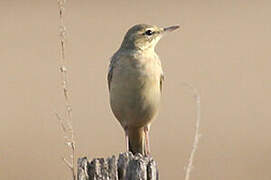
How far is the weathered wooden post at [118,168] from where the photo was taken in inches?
154

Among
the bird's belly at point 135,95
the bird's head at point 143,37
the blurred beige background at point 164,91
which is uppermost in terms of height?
the bird's head at point 143,37

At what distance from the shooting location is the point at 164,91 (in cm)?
1370

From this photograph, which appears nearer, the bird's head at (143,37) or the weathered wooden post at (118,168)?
the weathered wooden post at (118,168)

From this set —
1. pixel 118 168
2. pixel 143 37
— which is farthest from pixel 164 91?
pixel 118 168

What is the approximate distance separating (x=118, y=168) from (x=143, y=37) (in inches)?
112

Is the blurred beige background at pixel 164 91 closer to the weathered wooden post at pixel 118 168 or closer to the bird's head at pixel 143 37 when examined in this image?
the bird's head at pixel 143 37

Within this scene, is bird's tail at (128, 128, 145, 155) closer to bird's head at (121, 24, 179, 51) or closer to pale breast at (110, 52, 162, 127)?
pale breast at (110, 52, 162, 127)

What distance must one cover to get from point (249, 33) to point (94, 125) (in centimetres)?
554

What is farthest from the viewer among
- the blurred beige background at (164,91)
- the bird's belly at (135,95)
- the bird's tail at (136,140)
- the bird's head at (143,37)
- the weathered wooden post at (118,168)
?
the blurred beige background at (164,91)

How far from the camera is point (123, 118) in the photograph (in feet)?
21.2

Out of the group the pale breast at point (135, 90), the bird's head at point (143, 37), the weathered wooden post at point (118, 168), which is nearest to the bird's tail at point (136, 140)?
the pale breast at point (135, 90)

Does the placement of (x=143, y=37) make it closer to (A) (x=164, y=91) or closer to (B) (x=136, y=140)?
(B) (x=136, y=140)

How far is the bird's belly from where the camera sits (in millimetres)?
6320

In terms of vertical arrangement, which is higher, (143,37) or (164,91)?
(143,37)
